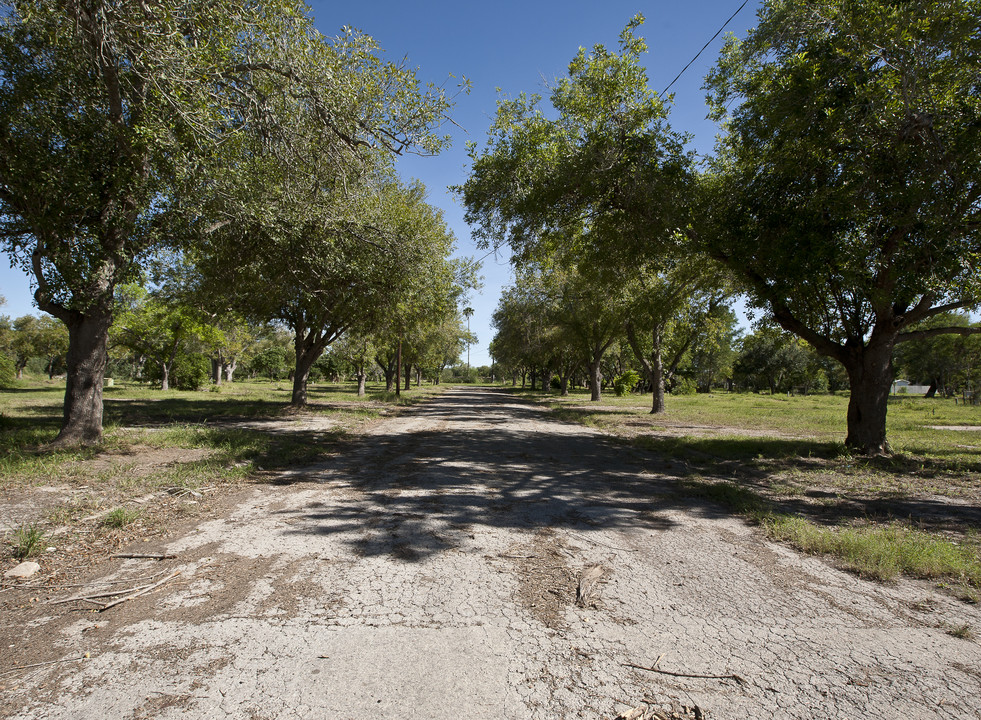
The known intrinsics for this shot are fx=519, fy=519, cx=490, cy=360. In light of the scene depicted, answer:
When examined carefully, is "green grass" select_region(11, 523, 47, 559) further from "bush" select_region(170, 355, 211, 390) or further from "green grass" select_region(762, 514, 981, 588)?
"bush" select_region(170, 355, 211, 390)

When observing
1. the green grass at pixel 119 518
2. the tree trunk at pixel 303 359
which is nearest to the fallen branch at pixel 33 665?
the green grass at pixel 119 518

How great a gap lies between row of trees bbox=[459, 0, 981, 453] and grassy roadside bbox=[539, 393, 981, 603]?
4.76ft

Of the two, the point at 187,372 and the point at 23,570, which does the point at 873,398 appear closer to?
the point at 23,570

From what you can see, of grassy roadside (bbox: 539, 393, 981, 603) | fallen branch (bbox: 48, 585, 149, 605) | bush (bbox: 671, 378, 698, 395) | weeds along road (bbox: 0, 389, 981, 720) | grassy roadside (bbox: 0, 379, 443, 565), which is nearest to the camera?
weeds along road (bbox: 0, 389, 981, 720)

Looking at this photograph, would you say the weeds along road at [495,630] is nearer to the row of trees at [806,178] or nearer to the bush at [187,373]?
the row of trees at [806,178]

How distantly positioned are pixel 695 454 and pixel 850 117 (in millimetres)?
6275

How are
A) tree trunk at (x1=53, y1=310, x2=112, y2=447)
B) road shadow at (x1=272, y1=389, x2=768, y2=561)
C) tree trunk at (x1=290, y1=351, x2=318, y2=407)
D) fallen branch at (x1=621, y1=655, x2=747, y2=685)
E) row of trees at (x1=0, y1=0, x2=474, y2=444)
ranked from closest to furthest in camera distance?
fallen branch at (x1=621, y1=655, x2=747, y2=685), road shadow at (x1=272, y1=389, x2=768, y2=561), row of trees at (x1=0, y1=0, x2=474, y2=444), tree trunk at (x1=53, y1=310, x2=112, y2=447), tree trunk at (x1=290, y1=351, x2=318, y2=407)

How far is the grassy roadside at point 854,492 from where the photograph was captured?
4.21 m

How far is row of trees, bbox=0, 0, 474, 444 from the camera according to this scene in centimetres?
680

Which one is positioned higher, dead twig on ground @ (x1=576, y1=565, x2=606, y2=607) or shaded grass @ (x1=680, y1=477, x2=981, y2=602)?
shaded grass @ (x1=680, y1=477, x2=981, y2=602)

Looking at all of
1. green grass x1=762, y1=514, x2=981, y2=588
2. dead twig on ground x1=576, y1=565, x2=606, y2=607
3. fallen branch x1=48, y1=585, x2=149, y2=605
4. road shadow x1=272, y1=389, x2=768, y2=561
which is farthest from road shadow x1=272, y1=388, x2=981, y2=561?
fallen branch x1=48, y1=585, x2=149, y2=605

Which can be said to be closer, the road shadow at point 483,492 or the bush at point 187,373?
the road shadow at point 483,492

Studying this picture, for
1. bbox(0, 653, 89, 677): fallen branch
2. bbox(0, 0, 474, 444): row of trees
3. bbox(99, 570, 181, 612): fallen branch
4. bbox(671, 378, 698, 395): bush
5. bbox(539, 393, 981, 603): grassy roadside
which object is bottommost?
bbox(0, 653, 89, 677): fallen branch

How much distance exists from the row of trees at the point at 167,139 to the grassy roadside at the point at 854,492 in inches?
285
